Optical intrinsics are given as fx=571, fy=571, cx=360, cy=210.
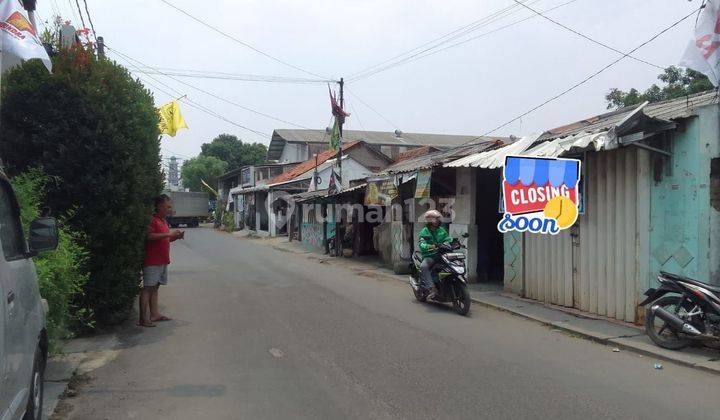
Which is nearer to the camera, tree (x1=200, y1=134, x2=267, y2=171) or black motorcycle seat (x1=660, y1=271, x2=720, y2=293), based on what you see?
black motorcycle seat (x1=660, y1=271, x2=720, y2=293)

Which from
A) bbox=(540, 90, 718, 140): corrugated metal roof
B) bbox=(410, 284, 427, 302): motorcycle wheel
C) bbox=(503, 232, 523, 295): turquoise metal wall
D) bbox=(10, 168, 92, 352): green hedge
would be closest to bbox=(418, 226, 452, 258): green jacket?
bbox=(410, 284, 427, 302): motorcycle wheel

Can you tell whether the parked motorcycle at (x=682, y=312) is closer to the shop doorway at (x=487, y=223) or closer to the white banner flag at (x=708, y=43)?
the white banner flag at (x=708, y=43)

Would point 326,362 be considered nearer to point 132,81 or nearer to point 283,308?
point 283,308

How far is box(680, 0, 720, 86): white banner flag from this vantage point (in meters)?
6.96

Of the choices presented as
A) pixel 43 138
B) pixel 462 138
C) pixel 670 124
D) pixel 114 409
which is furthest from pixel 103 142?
pixel 462 138

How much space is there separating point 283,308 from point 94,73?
4.78m

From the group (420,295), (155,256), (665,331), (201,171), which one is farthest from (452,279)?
(201,171)

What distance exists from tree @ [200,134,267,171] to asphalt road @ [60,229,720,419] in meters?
61.2

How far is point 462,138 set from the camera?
6234 cm

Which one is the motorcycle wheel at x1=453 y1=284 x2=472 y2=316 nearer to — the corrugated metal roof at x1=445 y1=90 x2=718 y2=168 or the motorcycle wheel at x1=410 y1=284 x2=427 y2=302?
the motorcycle wheel at x1=410 y1=284 x2=427 y2=302

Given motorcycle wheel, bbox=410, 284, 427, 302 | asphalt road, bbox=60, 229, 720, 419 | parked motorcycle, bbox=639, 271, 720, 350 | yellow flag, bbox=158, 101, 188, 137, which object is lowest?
asphalt road, bbox=60, 229, 720, 419

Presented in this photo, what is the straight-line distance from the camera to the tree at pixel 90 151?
23.0ft

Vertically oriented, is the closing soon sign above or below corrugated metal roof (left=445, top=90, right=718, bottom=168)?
below

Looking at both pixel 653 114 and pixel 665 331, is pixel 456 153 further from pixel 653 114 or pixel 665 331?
pixel 665 331
